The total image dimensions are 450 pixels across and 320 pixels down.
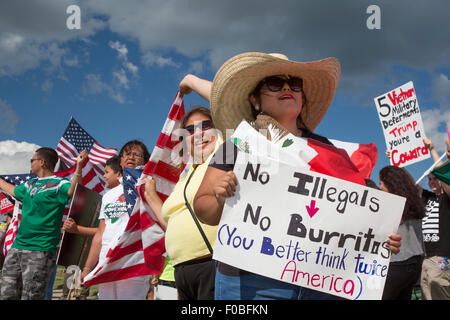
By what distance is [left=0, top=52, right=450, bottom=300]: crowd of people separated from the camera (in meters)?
1.98

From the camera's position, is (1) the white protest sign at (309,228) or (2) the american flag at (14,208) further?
(2) the american flag at (14,208)

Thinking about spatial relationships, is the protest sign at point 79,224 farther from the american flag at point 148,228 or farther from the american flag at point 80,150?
the american flag at point 80,150

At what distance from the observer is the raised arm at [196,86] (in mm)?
3169

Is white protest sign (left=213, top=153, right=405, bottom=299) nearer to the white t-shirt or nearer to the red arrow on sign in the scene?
the red arrow on sign

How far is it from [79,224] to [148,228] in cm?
212

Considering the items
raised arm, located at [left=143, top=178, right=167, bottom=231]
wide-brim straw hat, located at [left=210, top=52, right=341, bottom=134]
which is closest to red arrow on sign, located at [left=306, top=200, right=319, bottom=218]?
wide-brim straw hat, located at [left=210, top=52, right=341, bottom=134]

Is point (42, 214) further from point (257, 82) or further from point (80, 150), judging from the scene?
point (80, 150)

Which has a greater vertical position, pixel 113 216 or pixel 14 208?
pixel 14 208

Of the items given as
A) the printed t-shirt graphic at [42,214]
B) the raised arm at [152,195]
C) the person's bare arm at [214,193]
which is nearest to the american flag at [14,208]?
the printed t-shirt graphic at [42,214]

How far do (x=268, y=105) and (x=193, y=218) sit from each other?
0.93m

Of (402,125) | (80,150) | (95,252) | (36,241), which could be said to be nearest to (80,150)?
(80,150)

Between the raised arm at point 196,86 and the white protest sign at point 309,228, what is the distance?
4.15ft

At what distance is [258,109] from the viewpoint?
238 centimetres

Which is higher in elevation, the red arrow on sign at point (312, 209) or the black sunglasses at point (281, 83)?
the black sunglasses at point (281, 83)
